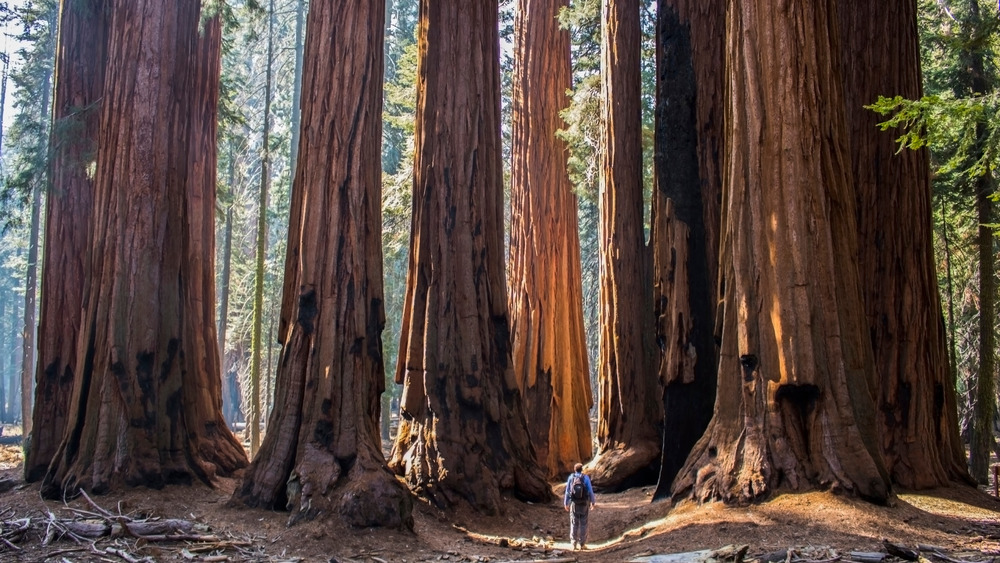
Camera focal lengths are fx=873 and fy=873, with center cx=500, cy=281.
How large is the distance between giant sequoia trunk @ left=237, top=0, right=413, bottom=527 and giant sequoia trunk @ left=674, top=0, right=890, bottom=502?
346cm

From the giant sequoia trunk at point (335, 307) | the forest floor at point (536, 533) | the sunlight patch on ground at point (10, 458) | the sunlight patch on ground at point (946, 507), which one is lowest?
the sunlight patch on ground at point (10, 458)

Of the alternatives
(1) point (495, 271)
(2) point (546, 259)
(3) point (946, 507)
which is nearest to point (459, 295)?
(1) point (495, 271)

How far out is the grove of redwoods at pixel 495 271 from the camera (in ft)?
28.2

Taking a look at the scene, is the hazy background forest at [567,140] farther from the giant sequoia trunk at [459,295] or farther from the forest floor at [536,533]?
the giant sequoia trunk at [459,295]

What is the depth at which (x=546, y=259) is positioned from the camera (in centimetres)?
1666

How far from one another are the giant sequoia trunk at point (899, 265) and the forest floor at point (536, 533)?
650 millimetres

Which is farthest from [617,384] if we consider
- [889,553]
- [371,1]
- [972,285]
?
[972,285]

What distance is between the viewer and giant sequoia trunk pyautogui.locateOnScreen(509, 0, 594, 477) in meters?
16.1

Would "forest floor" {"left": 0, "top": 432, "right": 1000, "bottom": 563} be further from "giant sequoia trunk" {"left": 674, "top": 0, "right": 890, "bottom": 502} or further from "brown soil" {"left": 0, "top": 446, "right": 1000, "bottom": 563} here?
"giant sequoia trunk" {"left": 674, "top": 0, "right": 890, "bottom": 502}

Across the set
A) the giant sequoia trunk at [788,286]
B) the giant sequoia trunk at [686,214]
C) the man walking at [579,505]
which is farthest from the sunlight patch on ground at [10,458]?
the giant sequoia trunk at [788,286]

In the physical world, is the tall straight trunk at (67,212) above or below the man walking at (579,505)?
above

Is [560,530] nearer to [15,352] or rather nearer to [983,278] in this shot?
[983,278]

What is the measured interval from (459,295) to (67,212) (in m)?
6.53

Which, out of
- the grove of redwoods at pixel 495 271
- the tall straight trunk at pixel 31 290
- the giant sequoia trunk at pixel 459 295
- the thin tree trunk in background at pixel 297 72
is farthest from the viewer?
the thin tree trunk in background at pixel 297 72
